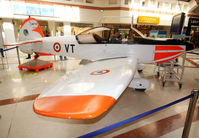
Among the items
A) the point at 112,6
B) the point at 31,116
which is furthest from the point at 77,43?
Result: the point at 112,6

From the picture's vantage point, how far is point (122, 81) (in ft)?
5.64

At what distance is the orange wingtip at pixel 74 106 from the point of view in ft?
3.80

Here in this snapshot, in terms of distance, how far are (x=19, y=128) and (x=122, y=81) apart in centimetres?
212

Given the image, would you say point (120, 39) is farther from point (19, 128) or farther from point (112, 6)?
point (112, 6)

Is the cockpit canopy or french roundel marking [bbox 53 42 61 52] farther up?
the cockpit canopy

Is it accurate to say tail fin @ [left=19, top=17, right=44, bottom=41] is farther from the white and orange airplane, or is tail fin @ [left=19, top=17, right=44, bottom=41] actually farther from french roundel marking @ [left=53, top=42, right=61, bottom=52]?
french roundel marking @ [left=53, top=42, right=61, bottom=52]

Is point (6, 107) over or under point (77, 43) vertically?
under

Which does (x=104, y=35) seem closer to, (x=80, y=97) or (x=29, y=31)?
(x=80, y=97)

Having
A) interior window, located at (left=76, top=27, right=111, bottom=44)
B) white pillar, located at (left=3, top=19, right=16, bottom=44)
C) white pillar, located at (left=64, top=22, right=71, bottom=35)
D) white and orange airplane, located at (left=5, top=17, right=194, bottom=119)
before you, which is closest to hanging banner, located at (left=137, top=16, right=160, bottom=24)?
white pillar, located at (left=64, top=22, right=71, bottom=35)

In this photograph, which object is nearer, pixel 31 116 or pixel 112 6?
pixel 31 116

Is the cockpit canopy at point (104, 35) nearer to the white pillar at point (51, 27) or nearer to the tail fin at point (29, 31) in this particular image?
the tail fin at point (29, 31)

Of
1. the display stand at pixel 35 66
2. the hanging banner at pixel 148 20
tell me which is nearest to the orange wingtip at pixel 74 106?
the display stand at pixel 35 66

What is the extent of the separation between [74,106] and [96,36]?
9.57 feet

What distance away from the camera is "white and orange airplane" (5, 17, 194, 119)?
1.27 meters
